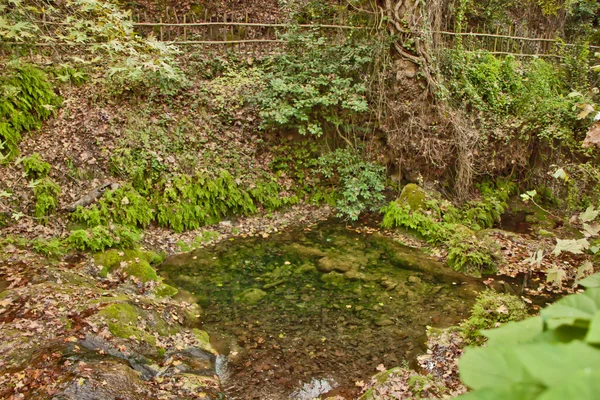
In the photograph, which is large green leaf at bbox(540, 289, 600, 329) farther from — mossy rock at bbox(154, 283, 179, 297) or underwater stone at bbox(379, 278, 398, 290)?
mossy rock at bbox(154, 283, 179, 297)

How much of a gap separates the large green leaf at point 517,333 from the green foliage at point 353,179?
836cm

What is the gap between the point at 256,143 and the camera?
396 inches

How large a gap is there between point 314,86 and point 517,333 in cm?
933

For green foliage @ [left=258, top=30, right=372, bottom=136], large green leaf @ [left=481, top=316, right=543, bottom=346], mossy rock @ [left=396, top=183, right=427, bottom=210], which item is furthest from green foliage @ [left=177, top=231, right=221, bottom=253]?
large green leaf @ [left=481, top=316, right=543, bottom=346]

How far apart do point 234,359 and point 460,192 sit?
7055mm

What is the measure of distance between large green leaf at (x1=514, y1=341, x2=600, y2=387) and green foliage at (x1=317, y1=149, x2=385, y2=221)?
861 centimetres

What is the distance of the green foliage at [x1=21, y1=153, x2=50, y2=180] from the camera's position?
24.0 ft

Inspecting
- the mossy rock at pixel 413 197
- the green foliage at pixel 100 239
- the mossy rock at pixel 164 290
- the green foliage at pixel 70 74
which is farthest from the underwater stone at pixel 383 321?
the green foliage at pixel 70 74

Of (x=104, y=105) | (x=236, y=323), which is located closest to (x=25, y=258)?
(x=236, y=323)

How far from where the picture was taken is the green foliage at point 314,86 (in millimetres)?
9414

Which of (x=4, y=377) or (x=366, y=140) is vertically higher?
(x=366, y=140)

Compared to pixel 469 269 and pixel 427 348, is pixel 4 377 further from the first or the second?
pixel 469 269

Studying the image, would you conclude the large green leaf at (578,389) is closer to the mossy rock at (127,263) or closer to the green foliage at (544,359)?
the green foliage at (544,359)

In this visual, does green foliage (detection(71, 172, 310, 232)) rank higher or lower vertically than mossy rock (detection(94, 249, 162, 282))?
higher
